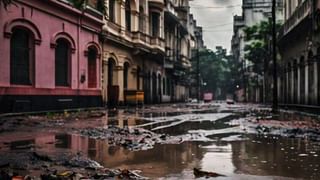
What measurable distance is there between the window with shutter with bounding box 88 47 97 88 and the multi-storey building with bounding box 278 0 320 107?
1313cm

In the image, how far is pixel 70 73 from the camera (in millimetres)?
26766

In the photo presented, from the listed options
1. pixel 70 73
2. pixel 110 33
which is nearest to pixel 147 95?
pixel 110 33

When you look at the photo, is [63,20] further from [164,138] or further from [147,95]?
[147,95]

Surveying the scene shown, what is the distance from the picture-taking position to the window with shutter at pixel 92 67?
30.9m

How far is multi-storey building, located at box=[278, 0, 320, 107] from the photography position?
24.2 m

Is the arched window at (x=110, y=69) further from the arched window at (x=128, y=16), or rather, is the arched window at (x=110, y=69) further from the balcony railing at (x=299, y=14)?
the balcony railing at (x=299, y=14)

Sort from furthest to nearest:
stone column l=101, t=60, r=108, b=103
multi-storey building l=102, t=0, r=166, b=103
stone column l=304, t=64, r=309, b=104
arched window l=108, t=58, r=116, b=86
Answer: arched window l=108, t=58, r=116, b=86, multi-storey building l=102, t=0, r=166, b=103, stone column l=101, t=60, r=108, b=103, stone column l=304, t=64, r=309, b=104

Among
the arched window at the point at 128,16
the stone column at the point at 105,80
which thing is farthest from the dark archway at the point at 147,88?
the stone column at the point at 105,80

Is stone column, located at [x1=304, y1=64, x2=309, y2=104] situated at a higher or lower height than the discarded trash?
higher

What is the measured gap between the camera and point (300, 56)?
3003 cm

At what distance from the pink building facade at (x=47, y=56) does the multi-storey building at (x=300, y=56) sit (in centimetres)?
1196

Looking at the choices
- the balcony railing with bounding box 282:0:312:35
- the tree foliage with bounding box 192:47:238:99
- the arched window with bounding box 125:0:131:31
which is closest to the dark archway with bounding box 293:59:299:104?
the balcony railing with bounding box 282:0:312:35

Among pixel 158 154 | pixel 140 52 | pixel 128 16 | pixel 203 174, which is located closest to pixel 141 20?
pixel 128 16

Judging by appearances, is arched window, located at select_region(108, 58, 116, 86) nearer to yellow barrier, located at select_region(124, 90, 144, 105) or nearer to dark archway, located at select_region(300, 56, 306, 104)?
yellow barrier, located at select_region(124, 90, 144, 105)
